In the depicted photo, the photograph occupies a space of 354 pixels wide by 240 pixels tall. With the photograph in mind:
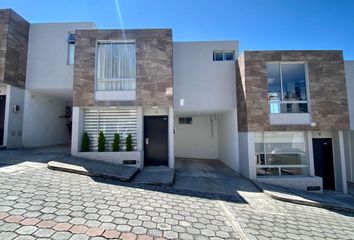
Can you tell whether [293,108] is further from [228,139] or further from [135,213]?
[135,213]

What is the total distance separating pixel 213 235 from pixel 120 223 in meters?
1.73

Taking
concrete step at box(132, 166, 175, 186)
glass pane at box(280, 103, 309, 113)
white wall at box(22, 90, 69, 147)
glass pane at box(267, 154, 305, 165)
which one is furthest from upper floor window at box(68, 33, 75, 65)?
glass pane at box(267, 154, 305, 165)

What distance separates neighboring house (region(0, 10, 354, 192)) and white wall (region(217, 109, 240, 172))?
0.54 feet

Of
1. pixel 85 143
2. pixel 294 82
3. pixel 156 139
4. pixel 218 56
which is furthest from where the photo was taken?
pixel 218 56

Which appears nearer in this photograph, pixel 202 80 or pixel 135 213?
pixel 135 213

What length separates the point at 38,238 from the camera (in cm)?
264

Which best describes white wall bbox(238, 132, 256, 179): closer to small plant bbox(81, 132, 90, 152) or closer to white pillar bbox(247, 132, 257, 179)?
white pillar bbox(247, 132, 257, 179)

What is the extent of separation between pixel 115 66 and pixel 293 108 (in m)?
8.30

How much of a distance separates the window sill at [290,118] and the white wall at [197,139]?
544 cm

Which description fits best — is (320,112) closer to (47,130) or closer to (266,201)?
(266,201)

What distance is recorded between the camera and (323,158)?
28.8 ft

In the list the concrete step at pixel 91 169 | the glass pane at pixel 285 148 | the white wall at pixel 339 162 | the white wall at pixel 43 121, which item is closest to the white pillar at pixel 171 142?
the concrete step at pixel 91 169

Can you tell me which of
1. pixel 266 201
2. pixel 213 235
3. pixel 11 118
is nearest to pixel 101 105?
pixel 11 118

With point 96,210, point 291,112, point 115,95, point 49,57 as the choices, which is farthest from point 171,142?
point 49,57
